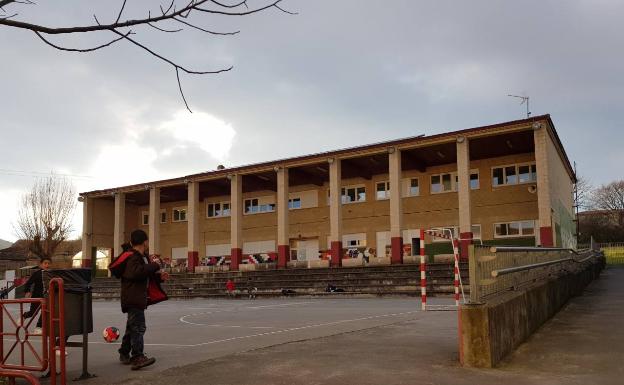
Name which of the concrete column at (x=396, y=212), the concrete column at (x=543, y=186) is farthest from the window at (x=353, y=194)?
the concrete column at (x=543, y=186)

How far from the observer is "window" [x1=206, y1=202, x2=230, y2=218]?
43.5 metres

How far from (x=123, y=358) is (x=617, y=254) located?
164 ft

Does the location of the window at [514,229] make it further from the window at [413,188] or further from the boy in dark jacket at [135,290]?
the boy in dark jacket at [135,290]

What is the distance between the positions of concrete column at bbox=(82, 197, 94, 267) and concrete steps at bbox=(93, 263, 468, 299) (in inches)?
384

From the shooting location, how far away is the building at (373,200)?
2905cm

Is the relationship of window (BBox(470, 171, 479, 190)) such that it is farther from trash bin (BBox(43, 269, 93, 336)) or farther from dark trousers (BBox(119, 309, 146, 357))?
trash bin (BBox(43, 269, 93, 336))

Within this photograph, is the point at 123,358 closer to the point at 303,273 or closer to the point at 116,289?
the point at 303,273

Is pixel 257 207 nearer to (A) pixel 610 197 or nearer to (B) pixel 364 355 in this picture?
(B) pixel 364 355

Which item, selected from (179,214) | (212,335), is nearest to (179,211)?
(179,214)

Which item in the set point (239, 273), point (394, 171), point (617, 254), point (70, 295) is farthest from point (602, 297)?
point (617, 254)

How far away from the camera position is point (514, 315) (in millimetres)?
7359

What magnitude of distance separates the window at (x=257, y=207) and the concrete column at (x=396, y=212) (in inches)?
509

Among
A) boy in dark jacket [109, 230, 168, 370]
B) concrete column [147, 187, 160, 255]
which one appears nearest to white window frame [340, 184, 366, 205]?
concrete column [147, 187, 160, 255]

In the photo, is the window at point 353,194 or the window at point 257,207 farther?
the window at point 257,207
